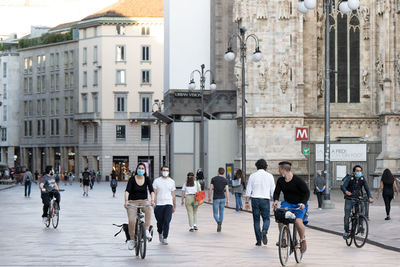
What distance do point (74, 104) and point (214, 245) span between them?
98.0 m

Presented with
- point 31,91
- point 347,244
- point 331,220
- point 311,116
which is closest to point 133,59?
point 31,91

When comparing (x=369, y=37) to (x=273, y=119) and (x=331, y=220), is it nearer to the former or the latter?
(x=273, y=119)

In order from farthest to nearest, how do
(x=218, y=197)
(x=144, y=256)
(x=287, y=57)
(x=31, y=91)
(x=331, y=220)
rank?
1. (x=31, y=91)
2. (x=287, y=57)
3. (x=331, y=220)
4. (x=218, y=197)
5. (x=144, y=256)

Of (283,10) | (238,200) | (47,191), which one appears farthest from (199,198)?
(283,10)

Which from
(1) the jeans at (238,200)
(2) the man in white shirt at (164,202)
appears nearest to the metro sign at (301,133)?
(1) the jeans at (238,200)

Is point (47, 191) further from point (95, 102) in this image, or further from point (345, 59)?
point (95, 102)

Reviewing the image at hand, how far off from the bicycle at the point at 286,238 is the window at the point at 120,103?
94.3 metres

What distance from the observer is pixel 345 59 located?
197ft

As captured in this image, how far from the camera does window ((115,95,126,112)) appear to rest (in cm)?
11094

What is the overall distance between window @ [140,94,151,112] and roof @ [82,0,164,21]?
8822 mm

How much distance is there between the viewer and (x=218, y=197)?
2662cm

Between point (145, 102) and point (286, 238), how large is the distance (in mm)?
94902

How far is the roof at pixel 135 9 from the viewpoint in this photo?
360 ft

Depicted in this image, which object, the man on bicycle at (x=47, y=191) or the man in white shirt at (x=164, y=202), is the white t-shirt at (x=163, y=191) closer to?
the man in white shirt at (x=164, y=202)
